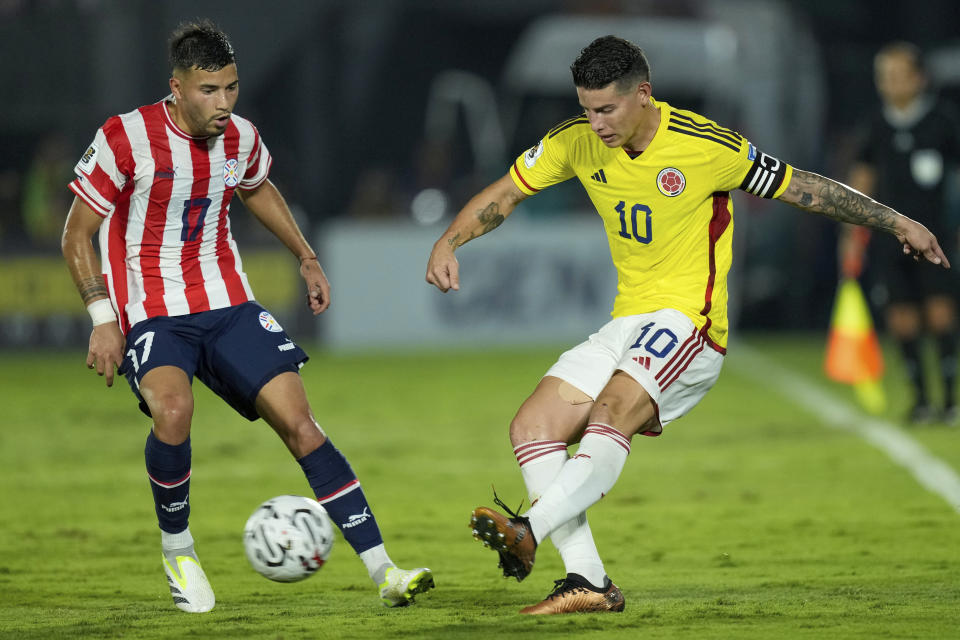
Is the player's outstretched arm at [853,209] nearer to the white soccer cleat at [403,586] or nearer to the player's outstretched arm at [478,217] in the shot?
the player's outstretched arm at [478,217]

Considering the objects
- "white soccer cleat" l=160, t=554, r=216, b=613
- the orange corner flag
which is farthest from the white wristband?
the orange corner flag

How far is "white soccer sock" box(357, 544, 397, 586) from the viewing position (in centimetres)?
494

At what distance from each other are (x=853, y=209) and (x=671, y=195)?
63 centimetres

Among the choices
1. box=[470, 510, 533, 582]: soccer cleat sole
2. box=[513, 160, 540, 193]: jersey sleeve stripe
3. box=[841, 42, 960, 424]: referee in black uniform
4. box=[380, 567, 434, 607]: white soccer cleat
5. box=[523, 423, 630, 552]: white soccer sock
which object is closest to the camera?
box=[470, 510, 533, 582]: soccer cleat sole

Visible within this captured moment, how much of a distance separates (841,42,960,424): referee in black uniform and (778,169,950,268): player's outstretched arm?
427cm

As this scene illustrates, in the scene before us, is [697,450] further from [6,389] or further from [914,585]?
[6,389]

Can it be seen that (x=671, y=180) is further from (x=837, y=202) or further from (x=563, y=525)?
(x=563, y=525)

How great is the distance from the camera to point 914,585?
5.09 metres

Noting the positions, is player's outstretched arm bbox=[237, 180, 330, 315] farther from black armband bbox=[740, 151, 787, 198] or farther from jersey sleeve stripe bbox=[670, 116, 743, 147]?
black armband bbox=[740, 151, 787, 198]

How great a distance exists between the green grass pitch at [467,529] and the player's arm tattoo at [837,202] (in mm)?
1263

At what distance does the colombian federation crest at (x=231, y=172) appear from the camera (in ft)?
17.1

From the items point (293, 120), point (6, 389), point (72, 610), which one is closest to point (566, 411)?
point (72, 610)

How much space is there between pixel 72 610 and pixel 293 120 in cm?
1692

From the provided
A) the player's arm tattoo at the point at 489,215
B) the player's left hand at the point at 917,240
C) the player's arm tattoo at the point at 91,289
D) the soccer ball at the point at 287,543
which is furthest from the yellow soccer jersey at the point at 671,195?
the player's arm tattoo at the point at 91,289
